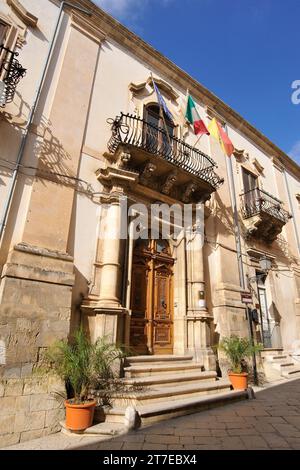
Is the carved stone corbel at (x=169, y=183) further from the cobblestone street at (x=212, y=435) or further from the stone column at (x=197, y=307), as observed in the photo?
the cobblestone street at (x=212, y=435)

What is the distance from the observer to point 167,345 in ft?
22.0

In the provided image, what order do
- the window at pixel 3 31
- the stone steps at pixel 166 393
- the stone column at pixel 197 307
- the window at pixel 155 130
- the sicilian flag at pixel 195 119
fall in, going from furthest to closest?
1. the sicilian flag at pixel 195 119
2. the window at pixel 155 130
3. the stone column at pixel 197 307
4. the window at pixel 3 31
5. the stone steps at pixel 166 393

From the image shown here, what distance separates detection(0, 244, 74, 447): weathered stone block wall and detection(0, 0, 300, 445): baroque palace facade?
17 millimetres

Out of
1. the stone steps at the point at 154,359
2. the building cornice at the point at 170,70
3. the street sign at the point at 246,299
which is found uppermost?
the building cornice at the point at 170,70

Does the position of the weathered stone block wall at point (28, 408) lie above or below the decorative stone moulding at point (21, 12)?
below

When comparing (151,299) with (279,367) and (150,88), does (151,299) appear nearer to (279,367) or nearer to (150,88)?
(279,367)

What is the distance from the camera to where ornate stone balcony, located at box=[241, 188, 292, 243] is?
9.38 m

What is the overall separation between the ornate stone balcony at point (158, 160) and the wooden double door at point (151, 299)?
1581 mm

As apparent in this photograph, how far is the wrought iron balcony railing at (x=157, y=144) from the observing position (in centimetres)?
674

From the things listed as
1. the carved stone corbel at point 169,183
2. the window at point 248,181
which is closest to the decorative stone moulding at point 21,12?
the carved stone corbel at point 169,183

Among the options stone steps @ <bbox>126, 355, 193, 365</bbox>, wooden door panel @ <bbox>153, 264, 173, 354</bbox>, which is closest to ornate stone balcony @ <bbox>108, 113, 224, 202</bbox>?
wooden door panel @ <bbox>153, 264, 173, 354</bbox>

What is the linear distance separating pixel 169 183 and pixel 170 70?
4.67 meters
